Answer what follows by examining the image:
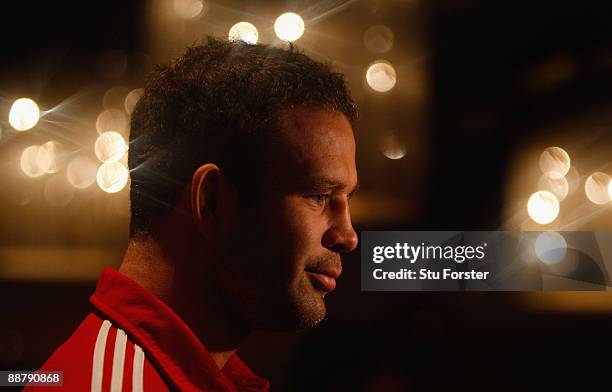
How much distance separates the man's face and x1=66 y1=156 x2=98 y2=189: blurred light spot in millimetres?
900

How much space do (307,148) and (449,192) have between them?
3.11 ft

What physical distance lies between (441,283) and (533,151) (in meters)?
0.52

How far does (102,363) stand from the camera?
0.76 meters

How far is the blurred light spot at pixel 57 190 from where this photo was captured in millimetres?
1713

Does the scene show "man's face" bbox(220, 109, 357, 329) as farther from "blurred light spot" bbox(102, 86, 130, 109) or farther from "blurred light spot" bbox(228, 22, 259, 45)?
"blurred light spot" bbox(102, 86, 130, 109)

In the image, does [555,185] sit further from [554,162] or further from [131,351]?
[131,351]

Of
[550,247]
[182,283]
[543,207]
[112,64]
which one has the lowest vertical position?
[182,283]

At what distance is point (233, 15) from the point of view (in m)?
1.79

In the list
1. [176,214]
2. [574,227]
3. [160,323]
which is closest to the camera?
[160,323]

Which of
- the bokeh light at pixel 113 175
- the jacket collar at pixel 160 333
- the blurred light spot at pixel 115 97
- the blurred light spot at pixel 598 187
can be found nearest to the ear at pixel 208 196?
the jacket collar at pixel 160 333

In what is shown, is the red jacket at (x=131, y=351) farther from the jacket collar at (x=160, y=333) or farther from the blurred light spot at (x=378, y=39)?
the blurred light spot at (x=378, y=39)

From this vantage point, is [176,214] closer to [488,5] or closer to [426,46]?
[426,46]

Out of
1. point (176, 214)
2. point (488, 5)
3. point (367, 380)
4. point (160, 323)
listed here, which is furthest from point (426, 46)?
point (160, 323)

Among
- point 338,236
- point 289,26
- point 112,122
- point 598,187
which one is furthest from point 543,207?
point 112,122
